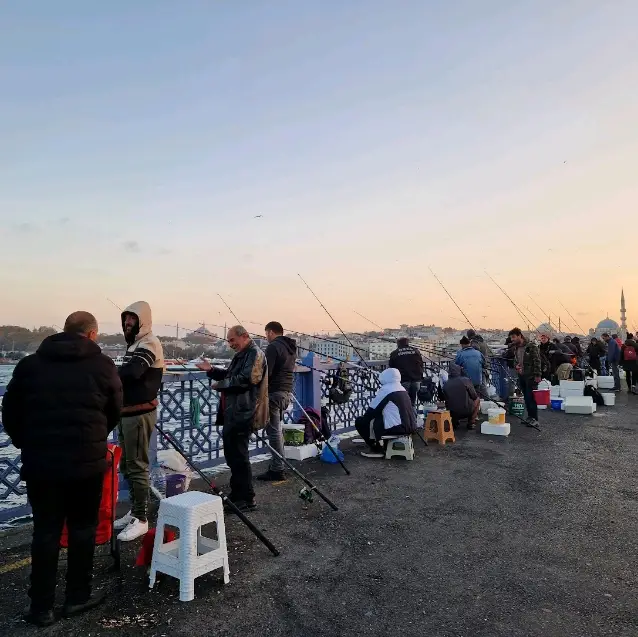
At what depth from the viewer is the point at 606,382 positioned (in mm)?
17438

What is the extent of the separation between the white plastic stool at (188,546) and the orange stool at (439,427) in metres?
5.86

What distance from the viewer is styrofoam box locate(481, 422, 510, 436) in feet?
31.5

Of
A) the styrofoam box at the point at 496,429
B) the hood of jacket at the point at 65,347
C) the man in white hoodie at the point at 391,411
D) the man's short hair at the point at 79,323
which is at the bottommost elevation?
the styrofoam box at the point at 496,429

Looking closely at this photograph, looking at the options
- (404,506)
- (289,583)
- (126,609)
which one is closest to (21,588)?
(126,609)

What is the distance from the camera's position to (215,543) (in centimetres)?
388

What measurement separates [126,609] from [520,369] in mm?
9290

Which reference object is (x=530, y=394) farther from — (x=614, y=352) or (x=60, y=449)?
(x=60, y=449)

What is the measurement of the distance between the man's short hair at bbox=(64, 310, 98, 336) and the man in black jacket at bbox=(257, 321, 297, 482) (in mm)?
3017

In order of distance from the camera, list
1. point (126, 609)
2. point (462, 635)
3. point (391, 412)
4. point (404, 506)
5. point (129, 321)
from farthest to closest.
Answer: point (391, 412) < point (404, 506) < point (129, 321) < point (126, 609) < point (462, 635)

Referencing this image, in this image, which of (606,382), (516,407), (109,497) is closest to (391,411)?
(109,497)

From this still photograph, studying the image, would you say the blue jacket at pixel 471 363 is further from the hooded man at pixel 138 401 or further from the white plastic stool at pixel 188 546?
the white plastic stool at pixel 188 546

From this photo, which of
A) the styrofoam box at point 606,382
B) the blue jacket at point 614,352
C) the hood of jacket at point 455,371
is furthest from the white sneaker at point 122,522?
the blue jacket at point 614,352

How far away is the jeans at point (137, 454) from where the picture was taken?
14.5 ft

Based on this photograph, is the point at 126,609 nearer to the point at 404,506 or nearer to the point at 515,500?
the point at 404,506
